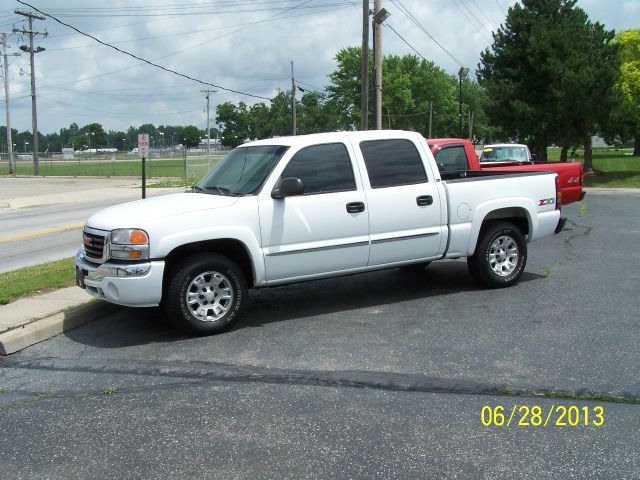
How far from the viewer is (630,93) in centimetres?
4144

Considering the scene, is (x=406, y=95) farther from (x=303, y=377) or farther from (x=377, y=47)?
(x=303, y=377)

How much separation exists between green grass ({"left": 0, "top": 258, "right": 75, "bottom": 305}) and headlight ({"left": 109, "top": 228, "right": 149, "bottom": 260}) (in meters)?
2.20

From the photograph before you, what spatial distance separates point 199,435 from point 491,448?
178 cm

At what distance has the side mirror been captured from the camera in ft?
19.7

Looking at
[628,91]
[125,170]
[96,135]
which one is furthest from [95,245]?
[96,135]

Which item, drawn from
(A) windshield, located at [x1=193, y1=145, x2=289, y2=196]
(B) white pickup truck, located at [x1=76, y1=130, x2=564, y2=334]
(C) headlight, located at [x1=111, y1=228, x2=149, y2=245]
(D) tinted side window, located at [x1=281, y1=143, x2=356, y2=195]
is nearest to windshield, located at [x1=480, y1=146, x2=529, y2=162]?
(B) white pickup truck, located at [x1=76, y1=130, x2=564, y2=334]

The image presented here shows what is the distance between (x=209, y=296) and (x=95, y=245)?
3.99ft

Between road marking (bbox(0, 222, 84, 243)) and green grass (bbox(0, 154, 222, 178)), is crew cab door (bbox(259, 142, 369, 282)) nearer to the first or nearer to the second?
road marking (bbox(0, 222, 84, 243))

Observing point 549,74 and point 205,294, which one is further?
point 549,74

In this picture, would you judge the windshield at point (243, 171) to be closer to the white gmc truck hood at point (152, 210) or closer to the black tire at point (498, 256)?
the white gmc truck hood at point (152, 210)

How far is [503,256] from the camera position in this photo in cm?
771

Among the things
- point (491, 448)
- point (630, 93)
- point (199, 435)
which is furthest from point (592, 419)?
point (630, 93)

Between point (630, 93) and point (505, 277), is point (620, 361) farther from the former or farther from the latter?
point (630, 93)

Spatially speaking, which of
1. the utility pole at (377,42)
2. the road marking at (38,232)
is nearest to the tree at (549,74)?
the utility pole at (377,42)
